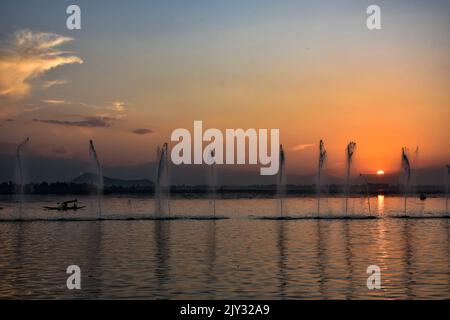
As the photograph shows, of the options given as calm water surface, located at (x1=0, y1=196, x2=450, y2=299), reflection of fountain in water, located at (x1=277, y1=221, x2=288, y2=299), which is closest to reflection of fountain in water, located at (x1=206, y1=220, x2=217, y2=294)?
calm water surface, located at (x1=0, y1=196, x2=450, y2=299)

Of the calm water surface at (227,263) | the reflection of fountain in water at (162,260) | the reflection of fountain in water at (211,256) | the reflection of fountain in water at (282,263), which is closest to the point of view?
the calm water surface at (227,263)

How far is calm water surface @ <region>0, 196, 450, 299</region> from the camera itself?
27250 mm

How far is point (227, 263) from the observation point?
36219 mm

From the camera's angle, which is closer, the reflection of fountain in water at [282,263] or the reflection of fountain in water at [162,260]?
the reflection of fountain in water at [282,263]

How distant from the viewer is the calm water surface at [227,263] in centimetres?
A: 2725

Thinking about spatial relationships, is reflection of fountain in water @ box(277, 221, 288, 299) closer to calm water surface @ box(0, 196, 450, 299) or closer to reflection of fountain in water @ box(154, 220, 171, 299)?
calm water surface @ box(0, 196, 450, 299)

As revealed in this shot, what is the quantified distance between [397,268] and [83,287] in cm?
1551

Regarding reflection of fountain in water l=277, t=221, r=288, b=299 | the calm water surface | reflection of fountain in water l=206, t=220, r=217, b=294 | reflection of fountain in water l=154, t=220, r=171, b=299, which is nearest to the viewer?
the calm water surface

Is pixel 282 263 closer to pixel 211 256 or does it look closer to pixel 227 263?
pixel 227 263

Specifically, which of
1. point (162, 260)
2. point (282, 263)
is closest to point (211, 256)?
point (162, 260)

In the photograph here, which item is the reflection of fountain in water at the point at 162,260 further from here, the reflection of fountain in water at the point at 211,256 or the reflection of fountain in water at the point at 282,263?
the reflection of fountain in water at the point at 282,263

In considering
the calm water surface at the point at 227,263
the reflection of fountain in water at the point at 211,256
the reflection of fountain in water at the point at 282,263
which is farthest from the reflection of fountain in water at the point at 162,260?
the reflection of fountain in water at the point at 282,263
